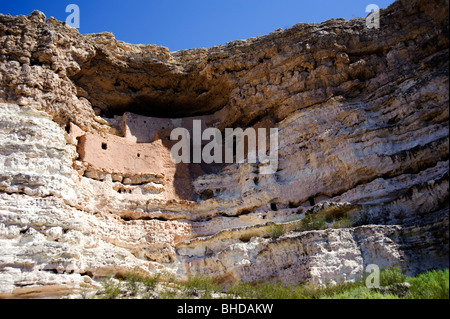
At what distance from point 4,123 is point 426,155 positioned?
11245 mm

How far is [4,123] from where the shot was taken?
46.2 ft

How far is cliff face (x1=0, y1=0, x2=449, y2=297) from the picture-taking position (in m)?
12.1

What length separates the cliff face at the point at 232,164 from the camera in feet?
39.6

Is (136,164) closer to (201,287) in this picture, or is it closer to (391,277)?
(201,287)

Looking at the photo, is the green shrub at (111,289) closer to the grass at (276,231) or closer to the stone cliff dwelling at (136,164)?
the grass at (276,231)

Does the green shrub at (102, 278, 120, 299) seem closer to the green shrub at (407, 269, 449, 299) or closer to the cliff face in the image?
the cliff face

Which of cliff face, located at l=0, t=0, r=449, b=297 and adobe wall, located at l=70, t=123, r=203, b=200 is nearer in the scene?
cliff face, located at l=0, t=0, r=449, b=297

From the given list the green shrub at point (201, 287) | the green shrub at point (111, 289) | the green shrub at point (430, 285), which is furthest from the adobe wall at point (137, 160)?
the green shrub at point (430, 285)

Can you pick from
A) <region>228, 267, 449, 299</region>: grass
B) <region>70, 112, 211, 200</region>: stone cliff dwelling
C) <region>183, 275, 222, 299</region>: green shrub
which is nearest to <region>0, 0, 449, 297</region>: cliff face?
<region>70, 112, 211, 200</region>: stone cliff dwelling

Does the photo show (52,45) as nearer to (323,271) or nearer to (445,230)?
(323,271)

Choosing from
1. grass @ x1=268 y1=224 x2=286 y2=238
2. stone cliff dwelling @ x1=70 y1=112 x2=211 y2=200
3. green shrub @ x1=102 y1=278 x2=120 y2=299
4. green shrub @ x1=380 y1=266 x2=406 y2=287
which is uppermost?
stone cliff dwelling @ x1=70 y1=112 x2=211 y2=200

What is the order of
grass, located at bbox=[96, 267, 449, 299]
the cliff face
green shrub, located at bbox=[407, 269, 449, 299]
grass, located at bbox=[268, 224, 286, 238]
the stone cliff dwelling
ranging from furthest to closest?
the stone cliff dwelling, grass, located at bbox=[268, 224, 286, 238], the cliff face, grass, located at bbox=[96, 267, 449, 299], green shrub, located at bbox=[407, 269, 449, 299]

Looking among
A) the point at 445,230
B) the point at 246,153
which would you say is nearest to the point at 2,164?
the point at 246,153

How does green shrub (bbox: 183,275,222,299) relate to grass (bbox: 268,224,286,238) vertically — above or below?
below
